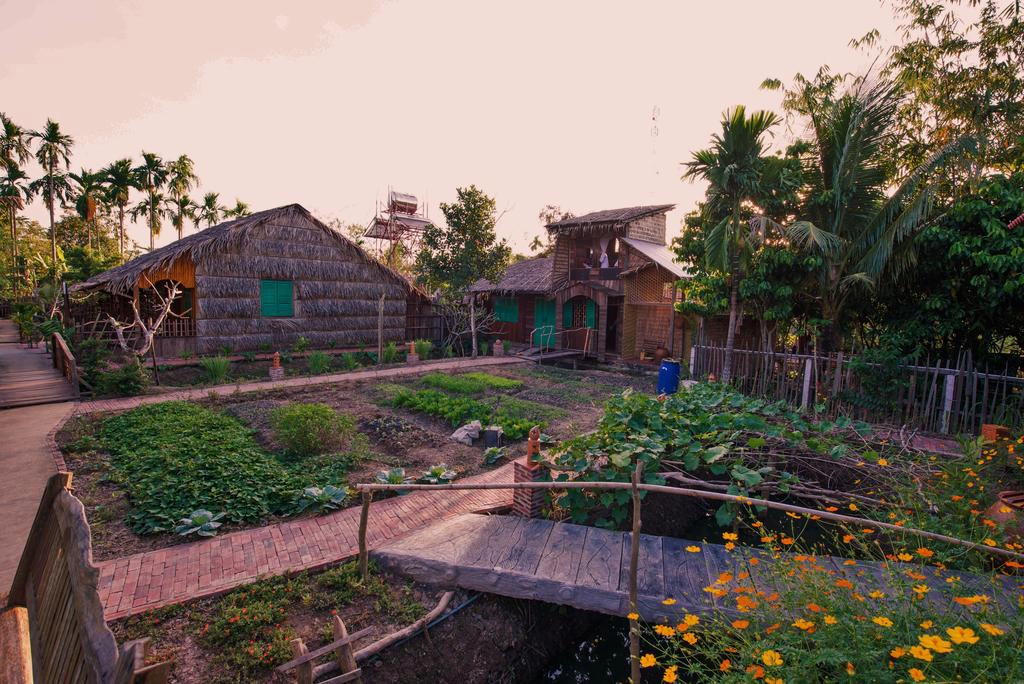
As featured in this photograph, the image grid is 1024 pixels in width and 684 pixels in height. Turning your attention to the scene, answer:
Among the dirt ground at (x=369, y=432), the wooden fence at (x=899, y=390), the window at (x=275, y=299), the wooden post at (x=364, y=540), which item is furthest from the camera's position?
the window at (x=275, y=299)

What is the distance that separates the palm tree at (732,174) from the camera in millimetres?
10562

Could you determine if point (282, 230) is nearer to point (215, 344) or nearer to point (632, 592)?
point (215, 344)

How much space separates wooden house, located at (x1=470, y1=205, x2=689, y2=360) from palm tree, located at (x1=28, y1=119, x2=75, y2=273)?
91.2 feet

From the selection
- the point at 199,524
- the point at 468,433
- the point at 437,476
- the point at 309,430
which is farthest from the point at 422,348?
the point at 199,524

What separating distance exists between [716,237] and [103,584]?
1154 centimetres

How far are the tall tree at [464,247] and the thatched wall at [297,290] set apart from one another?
1859 millimetres

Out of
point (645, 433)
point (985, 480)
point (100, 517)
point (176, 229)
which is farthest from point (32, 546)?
point (176, 229)

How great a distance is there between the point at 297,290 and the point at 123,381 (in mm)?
6790

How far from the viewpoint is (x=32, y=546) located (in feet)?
10.9

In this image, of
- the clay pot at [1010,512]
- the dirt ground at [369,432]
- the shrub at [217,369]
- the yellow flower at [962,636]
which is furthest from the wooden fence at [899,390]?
the shrub at [217,369]

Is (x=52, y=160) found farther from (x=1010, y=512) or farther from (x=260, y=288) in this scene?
(x=1010, y=512)

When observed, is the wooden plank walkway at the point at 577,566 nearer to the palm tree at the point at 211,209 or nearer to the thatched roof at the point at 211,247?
the thatched roof at the point at 211,247

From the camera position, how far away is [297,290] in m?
17.7

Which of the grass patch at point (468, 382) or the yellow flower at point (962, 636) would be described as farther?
the grass patch at point (468, 382)
